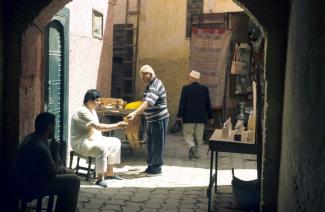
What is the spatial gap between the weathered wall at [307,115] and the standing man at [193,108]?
220 inches

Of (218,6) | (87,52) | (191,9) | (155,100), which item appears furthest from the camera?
(191,9)

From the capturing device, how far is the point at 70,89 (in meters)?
9.01

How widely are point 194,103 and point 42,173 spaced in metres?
5.29

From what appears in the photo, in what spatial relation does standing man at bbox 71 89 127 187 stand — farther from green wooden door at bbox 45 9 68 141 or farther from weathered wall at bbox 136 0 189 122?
weathered wall at bbox 136 0 189 122

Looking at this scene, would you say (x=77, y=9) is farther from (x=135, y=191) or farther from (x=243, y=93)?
(x=243, y=93)

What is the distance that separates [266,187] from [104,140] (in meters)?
3.03

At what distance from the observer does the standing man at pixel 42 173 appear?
4.60 meters

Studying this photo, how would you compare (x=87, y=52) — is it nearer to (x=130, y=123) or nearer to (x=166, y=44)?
(x=130, y=123)

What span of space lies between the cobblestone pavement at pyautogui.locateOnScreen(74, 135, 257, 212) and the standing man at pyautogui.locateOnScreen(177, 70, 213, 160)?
15.5 inches

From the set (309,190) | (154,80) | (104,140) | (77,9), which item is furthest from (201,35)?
(309,190)

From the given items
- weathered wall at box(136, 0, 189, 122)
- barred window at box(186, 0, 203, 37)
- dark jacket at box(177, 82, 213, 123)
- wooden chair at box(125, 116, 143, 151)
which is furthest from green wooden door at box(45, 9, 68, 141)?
weathered wall at box(136, 0, 189, 122)

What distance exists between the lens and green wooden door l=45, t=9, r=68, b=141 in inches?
293

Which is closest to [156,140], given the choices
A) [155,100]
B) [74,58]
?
[155,100]

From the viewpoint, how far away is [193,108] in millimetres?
9500
